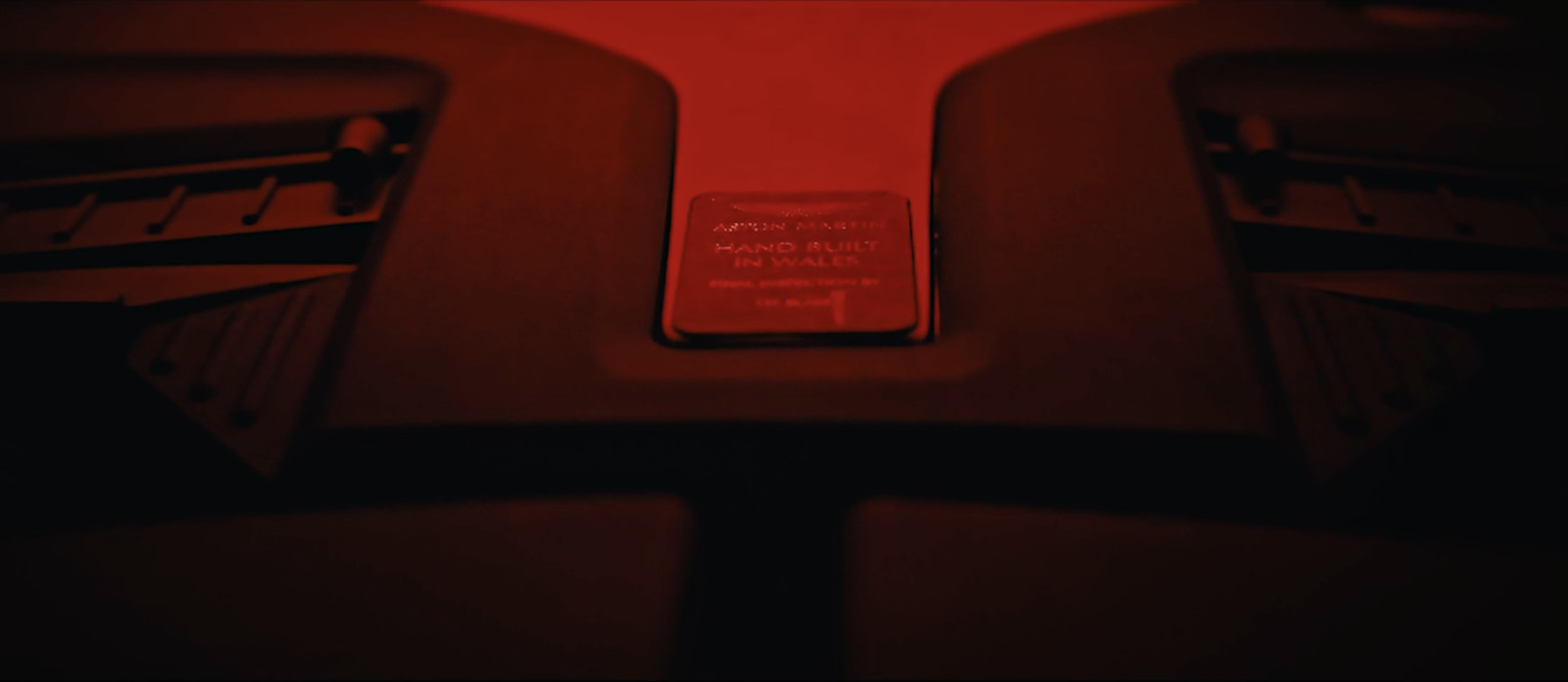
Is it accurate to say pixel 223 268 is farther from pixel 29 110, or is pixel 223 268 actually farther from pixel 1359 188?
pixel 1359 188

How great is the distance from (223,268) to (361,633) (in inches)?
13.3

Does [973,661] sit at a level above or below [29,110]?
below

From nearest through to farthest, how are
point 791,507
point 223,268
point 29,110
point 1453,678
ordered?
point 1453,678 → point 791,507 → point 223,268 → point 29,110

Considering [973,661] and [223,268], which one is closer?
[973,661]

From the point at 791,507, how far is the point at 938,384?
112 millimetres

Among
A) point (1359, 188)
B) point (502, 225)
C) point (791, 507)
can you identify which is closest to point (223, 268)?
point (502, 225)

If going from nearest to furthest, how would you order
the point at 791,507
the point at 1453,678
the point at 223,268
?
1. the point at 1453,678
2. the point at 791,507
3. the point at 223,268

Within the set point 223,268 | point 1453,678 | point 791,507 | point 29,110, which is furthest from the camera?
point 29,110

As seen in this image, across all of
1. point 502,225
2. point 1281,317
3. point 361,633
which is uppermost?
point 502,225

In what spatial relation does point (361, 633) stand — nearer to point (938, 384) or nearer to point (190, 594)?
point (190, 594)

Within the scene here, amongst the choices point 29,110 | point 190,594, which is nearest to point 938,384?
point 190,594

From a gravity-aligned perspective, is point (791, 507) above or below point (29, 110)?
below

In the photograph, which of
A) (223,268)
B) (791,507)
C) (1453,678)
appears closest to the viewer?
(1453,678)

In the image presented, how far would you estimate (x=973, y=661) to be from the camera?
0.38 metres
